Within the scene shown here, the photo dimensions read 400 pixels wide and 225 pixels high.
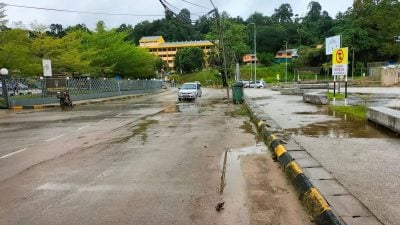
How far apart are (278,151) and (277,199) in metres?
3.32

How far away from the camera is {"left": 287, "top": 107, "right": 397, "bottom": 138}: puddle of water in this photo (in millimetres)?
11320

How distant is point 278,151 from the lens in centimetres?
926

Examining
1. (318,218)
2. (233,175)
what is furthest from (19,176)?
(318,218)

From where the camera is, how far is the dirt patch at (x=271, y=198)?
519 centimetres

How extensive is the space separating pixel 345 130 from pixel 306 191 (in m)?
7.04

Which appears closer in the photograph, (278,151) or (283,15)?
(278,151)

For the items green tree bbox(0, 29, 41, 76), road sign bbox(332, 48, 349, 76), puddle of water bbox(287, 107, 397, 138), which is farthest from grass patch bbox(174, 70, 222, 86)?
puddle of water bbox(287, 107, 397, 138)

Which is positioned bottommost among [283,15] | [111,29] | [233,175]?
[233,175]

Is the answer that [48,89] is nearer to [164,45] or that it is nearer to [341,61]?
[341,61]

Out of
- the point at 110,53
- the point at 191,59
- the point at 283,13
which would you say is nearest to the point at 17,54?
the point at 110,53

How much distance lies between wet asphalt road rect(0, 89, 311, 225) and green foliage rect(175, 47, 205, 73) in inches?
4241

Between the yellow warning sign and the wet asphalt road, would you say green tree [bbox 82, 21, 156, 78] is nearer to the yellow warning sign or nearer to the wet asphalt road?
the yellow warning sign

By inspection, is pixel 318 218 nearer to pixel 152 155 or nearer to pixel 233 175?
pixel 233 175

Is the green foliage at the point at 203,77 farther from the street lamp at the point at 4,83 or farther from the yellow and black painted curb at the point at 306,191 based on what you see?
the yellow and black painted curb at the point at 306,191
